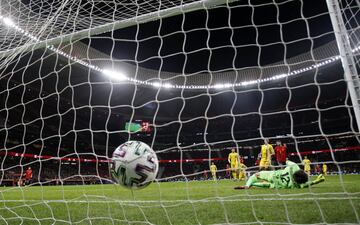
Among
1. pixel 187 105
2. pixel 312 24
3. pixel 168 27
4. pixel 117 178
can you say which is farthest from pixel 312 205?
pixel 187 105

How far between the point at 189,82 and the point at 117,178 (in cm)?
2005

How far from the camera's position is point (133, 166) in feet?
9.15

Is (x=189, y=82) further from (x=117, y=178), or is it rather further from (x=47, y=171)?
(x=117, y=178)

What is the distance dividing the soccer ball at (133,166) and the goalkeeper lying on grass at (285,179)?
2600mm

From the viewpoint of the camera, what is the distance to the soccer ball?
2799mm

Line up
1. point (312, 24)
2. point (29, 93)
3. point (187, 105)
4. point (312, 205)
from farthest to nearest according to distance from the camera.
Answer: point (187, 105) < point (29, 93) < point (312, 24) < point (312, 205)

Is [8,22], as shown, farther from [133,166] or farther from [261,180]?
[261,180]

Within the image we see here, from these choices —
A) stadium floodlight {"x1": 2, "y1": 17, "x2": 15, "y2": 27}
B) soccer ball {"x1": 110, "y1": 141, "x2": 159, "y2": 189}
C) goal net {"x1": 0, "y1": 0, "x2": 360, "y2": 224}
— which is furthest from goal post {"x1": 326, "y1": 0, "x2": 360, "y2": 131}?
goal net {"x1": 0, "y1": 0, "x2": 360, "y2": 224}

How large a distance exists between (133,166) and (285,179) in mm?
3705

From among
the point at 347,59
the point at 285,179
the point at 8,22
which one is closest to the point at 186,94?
the point at 285,179

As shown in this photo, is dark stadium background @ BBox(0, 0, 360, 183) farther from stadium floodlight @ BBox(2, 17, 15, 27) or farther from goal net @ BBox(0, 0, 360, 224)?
stadium floodlight @ BBox(2, 17, 15, 27)

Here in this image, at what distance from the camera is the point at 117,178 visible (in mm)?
2842

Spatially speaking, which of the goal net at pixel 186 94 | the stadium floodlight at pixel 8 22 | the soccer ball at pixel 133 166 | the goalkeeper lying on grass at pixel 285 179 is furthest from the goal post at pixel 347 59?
the goal net at pixel 186 94

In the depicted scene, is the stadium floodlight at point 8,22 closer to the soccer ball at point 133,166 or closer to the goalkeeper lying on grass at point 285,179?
the soccer ball at point 133,166
